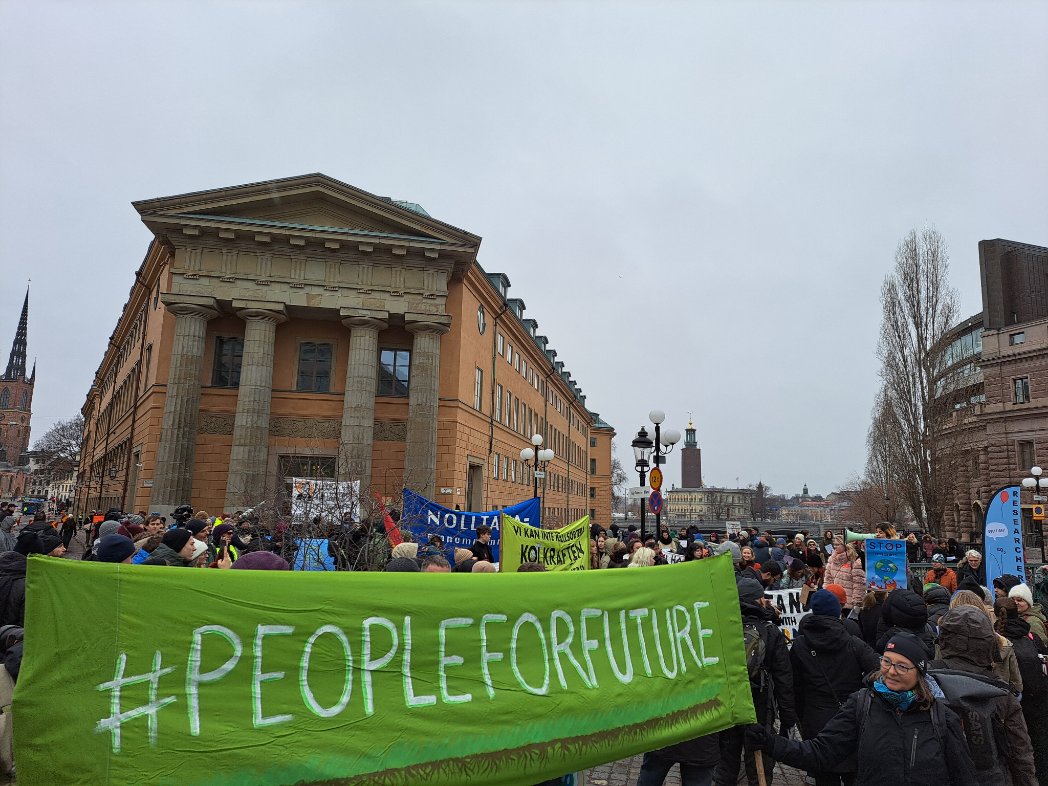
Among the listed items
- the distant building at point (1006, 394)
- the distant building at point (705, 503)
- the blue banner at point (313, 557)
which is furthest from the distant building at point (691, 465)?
the blue banner at point (313, 557)

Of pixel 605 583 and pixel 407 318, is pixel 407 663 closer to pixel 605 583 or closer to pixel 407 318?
pixel 605 583

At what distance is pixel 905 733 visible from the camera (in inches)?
128

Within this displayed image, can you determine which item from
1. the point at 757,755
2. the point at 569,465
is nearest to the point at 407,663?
the point at 757,755

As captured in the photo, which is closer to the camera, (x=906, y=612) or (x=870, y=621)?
(x=906, y=612)

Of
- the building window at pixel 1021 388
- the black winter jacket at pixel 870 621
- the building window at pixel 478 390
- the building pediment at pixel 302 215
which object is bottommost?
the black winter jacket at pixel 870 621

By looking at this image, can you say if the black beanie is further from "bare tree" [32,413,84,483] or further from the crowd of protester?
"bare tree" [32,413,84,483]

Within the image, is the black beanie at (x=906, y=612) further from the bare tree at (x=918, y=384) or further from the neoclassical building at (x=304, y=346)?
the bare tree at (x=918, y=384)

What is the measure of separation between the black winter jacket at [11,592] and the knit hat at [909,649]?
20.9 ft

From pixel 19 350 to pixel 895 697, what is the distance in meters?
222

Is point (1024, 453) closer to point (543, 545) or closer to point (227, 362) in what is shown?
point (543, 545)

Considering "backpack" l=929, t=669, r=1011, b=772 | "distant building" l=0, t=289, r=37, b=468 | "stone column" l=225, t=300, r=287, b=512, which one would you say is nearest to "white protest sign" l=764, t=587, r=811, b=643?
"backpack" l=929, t=669, r=1011, b=772

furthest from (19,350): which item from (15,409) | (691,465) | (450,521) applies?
(450,521)

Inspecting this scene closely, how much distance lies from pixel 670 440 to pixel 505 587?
14449mm

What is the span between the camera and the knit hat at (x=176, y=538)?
6.36m
